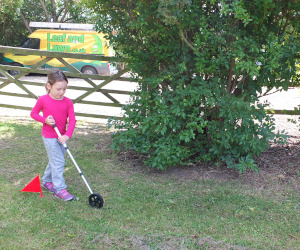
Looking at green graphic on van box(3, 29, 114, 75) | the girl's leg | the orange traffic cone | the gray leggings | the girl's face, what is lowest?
the orange traffic cone

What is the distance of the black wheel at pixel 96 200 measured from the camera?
3729 millimetres

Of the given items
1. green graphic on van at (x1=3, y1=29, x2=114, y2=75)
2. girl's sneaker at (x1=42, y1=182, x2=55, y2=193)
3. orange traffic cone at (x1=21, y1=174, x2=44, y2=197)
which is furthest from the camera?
green graphic on van at (x1=3, y1=29, x2=114, y2=75)

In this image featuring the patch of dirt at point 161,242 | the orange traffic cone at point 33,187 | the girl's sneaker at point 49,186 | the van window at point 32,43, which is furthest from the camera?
the van window at point 32,43

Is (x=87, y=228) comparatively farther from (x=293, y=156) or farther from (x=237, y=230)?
(x=293, y=156)

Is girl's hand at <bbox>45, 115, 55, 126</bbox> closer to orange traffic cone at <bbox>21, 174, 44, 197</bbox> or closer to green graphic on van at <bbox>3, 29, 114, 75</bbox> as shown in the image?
orange traffic cone at <bbox>21, 174, 44, 197</bbox>

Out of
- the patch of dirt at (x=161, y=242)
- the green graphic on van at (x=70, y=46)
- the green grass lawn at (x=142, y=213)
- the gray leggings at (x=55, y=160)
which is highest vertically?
the green graphic on van at (x=70, y=46)

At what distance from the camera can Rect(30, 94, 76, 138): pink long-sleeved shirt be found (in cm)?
390

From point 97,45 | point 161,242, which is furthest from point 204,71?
point 97,45

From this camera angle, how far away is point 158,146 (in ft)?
14.9

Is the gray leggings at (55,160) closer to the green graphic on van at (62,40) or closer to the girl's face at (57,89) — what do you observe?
the girl's face at (57,89)

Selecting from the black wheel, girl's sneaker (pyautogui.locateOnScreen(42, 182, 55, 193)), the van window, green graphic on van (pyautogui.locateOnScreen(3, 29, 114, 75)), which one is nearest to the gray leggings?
girl's sneaker (pyautogui.locateOnScreen(42, 182, 55, 193))

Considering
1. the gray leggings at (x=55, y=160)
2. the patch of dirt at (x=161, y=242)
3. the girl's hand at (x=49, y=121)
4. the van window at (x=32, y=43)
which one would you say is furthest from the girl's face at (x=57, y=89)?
the van window at (x=32, y=43)

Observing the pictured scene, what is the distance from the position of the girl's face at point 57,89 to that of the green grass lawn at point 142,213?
119 centimetres

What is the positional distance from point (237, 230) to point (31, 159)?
Answer: 3.30 metres
